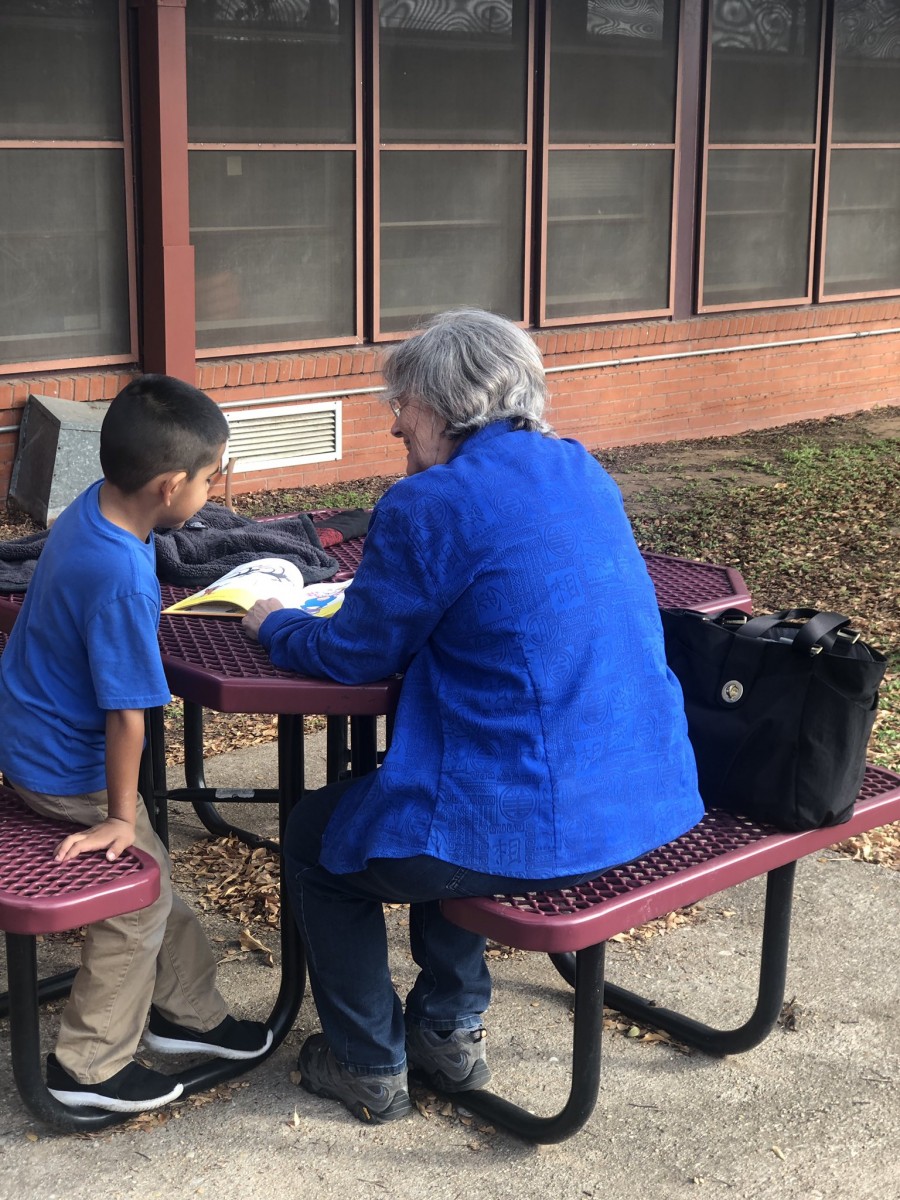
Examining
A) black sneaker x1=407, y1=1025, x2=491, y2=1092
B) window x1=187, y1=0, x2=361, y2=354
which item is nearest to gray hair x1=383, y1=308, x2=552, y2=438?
black sneaker x1=407, y1=1025, x2=491, y2=1092

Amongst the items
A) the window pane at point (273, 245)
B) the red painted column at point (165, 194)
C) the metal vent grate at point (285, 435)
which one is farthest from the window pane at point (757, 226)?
the red painted column at point (165, 194)

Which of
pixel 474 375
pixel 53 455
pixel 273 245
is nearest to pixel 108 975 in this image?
pixel 474 375

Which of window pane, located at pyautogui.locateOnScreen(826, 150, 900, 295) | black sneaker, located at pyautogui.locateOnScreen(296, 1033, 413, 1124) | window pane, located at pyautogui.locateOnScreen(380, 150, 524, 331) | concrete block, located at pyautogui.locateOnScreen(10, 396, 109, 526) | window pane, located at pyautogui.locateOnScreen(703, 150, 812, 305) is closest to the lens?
black sneaker, located at pyautogui.locateOnScreen(296, 1033, 413, 1124)

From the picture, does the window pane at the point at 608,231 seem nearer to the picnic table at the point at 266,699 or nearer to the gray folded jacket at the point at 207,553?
the picnic table at the point at 266,699

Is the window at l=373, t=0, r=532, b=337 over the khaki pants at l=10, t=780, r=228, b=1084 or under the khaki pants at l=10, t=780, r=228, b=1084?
over

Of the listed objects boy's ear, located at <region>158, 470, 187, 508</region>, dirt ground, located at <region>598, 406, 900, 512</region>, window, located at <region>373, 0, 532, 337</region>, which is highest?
window, located at <region>373, 0, 532, 337</region>

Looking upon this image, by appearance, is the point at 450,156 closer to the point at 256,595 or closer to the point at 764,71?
the point at 764,71

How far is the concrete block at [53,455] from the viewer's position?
746 centimetres

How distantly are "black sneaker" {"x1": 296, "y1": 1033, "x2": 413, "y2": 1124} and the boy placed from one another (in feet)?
0.87

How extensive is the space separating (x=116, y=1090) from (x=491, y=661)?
43.5 inches

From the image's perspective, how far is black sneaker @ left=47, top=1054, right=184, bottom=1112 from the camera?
278 centimetres

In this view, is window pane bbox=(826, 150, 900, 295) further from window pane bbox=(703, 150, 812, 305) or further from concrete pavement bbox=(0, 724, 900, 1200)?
concrete pavement bbox=(0, 724, 900, 1200)

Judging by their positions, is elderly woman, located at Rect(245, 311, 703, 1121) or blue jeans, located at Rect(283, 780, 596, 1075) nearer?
elderly woman, located at Rect(245, 311, 703, 1121)

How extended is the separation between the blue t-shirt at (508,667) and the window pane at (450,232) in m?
6.93
